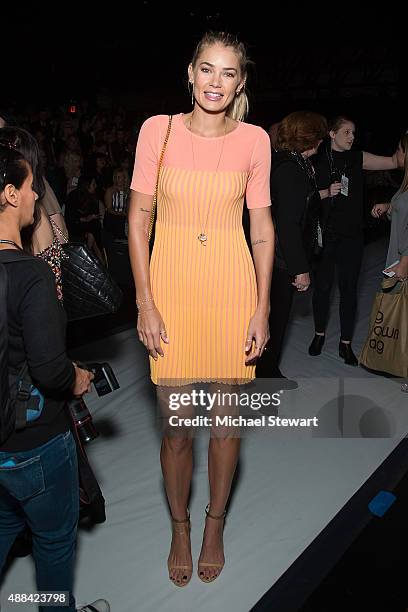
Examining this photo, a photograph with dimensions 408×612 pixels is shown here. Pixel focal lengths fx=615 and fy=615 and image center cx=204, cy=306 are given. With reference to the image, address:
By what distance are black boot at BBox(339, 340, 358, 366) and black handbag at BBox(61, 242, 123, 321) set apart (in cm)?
218

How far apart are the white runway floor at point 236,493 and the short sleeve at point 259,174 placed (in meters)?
1.17

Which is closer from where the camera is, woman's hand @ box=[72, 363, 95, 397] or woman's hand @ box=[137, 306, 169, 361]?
woman's hand @ box=[72, 363, 95, 397]

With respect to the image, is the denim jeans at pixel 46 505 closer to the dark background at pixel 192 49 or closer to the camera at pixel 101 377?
the camera at pixel 101 377

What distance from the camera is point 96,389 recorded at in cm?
161

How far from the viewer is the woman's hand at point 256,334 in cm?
185

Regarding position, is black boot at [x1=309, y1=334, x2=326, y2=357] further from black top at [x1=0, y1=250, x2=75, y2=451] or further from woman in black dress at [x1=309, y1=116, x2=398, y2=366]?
black top at [x1=0, y1=250, x2=75, y2=451]

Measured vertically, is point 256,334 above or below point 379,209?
below

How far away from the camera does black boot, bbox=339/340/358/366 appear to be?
3.66m

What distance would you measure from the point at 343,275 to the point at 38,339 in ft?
8.51

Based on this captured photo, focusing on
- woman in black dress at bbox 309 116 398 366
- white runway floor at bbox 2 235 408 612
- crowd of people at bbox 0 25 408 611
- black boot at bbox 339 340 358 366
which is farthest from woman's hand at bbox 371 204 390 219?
crowd of people at bbox 0 25 408 611

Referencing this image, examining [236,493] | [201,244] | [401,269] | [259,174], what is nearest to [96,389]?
[201,244]

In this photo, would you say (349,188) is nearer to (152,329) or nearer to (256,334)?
(256,334)

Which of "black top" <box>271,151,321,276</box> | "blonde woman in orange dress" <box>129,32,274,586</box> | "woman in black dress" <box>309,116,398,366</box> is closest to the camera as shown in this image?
"blonde woman in orange dress" <box>129,32,274,586</box>

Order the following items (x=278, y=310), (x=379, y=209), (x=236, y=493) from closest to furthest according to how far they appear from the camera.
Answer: (x=236, y=493), (x=278, y=310), (x=379, y=209)
